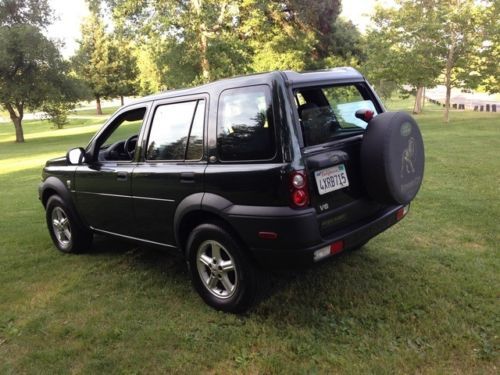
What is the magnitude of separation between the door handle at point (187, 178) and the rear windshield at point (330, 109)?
3.12ft

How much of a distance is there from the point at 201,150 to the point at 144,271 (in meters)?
1.67

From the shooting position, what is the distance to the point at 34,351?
11.1 feet

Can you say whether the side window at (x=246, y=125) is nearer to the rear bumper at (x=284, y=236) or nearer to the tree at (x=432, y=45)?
the rear bumper at (x=284, y=236)

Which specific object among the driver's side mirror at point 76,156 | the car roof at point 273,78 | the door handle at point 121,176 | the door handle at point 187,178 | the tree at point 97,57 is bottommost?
the door handle at point 121,176

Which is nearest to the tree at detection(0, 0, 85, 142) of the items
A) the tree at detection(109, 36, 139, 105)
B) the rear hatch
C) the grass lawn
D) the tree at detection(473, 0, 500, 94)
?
the tree at detection(109, 36, 139, 105)

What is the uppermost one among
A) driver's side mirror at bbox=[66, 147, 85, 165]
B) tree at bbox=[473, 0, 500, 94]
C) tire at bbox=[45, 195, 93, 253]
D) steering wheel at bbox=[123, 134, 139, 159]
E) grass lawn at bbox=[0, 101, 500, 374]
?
tree at bbox=[473, 0, 500, 94]

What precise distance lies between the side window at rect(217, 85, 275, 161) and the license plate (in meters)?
0.39

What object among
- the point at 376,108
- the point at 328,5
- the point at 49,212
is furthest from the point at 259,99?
the point at 328,5

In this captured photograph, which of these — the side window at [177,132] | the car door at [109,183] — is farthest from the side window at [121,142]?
the side window at [177,132]

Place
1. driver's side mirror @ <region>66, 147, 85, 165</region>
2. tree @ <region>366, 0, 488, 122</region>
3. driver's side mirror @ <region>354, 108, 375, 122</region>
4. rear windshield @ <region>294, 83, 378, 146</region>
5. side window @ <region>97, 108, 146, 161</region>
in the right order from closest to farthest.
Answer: rear windshield @ <region>294, 83, 378, 146</region> < driver's side mirror @ <region>354, 108, 375, 122</region> < side window @ <region>97, 108, 146, 161</region> < driver's side mirror @ <region>66, 147, 85, 165</region> < tree @ <region>366, 0, 488, 122</region>

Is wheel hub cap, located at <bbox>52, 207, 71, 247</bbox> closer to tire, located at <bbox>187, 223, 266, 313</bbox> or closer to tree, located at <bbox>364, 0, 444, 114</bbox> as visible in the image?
tire, located at <bbox>187, 223, 266, 313</bbox>

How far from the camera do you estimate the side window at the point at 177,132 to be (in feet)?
12.5

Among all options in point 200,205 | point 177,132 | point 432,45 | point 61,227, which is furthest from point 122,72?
point 200,205

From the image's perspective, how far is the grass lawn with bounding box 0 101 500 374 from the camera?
3.09m
